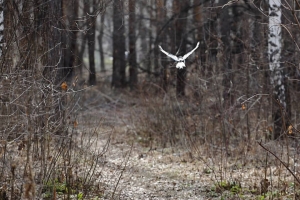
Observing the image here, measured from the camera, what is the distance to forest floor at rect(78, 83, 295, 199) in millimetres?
7047

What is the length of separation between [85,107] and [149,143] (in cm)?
504

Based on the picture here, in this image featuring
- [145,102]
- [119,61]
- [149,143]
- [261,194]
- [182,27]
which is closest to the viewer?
[261,194]

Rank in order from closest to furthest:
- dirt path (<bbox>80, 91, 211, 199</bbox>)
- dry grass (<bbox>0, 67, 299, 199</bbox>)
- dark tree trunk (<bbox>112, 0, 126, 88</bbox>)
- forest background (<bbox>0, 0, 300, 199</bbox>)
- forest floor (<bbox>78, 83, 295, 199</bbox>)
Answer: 1. dry grass (<bbox>0, 67, 299, 199</bbox>)
2. forest background (<bbox>0, 0, 300, 199</bbox>)
3. forest floor (<bbox>78, 83, 295, 199</bbox>)
4. dirt path (<bbox>80, 91, 211, 199</bbox>)
5. dark tree trunk (<bbox>112, 0, 126, 88</bbox>)

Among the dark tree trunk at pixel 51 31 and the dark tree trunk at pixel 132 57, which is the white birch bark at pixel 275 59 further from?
the dark tree trunk at pixel 132 57

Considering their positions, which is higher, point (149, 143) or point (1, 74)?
point (1, 74)

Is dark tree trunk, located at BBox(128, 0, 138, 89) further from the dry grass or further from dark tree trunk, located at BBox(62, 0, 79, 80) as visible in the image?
the dry grass

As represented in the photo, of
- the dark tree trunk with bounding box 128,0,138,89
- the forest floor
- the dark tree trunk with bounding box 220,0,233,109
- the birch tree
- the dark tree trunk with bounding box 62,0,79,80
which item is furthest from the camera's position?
the dark tree trunk with bounding box 128,0,138,89

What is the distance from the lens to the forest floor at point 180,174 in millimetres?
7047

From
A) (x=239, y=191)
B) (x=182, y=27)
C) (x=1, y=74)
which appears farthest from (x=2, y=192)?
(x=182, y=27)

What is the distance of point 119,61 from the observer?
23.1 metres

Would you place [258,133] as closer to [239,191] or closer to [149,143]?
[149,143]

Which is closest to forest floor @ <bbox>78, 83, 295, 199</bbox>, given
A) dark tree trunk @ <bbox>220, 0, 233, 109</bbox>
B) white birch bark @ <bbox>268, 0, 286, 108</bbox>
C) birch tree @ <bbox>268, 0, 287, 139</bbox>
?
dark tree trunk @ <bbox>220, 0, 233, 109</bbox>

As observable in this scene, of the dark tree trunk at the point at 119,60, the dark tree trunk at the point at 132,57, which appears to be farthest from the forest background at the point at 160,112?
the dark tree trunk at the point at 119,60

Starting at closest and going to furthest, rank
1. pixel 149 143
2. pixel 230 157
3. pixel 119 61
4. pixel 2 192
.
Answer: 1. pixel 2 192
2. pixel 230 157
3. pixel 149 143
4. pixel 119 61
